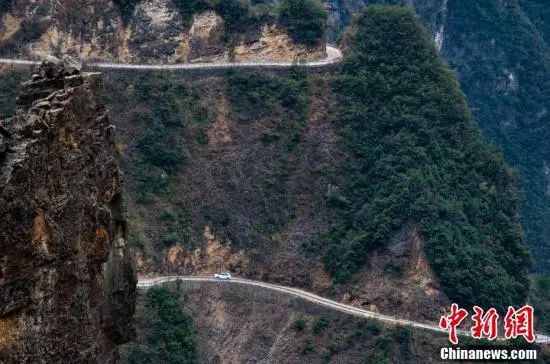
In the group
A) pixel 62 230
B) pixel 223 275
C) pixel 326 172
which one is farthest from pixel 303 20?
pixel 62 230

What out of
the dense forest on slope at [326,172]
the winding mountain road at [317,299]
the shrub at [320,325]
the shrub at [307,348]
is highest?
the dense forest on slope at [326,172]

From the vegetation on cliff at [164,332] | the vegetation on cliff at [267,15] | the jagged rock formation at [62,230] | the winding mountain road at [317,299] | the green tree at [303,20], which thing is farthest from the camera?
the green tree at [303,20]

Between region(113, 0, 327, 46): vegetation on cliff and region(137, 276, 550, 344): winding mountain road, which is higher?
region(113, 0, 327, 46): vegetation on cliff

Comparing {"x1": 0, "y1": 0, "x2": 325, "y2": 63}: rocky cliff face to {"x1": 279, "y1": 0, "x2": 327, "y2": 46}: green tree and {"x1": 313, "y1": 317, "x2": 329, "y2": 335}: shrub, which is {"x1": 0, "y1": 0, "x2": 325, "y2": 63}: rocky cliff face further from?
{"x1": 313, "y1": 317, "x2": 329, "y2": 335}: shrub

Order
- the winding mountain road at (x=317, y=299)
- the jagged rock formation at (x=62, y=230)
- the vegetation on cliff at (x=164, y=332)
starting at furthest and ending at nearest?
the winding mountain road at (x=317, y=299)
the vegetation on cliff at (x=164, y=332)
the jagged rock formation at (x=62, y=230)

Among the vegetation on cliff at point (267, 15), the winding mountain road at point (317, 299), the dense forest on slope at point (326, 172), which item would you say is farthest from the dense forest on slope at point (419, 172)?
the vegetation on cliff at point (267, 15)

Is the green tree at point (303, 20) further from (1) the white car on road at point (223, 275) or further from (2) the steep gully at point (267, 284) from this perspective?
(1) the white car on road at point (223, 275)

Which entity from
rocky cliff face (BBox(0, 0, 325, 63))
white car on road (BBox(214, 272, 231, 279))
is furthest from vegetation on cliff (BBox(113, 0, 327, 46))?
white car on road (BBox(214, 272, 231, 279))

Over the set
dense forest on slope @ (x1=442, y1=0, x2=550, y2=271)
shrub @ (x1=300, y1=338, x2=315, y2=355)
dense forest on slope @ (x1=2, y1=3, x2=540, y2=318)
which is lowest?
dense forest on slope @ (x1=442, y1=0, x2=550, y2=271)
